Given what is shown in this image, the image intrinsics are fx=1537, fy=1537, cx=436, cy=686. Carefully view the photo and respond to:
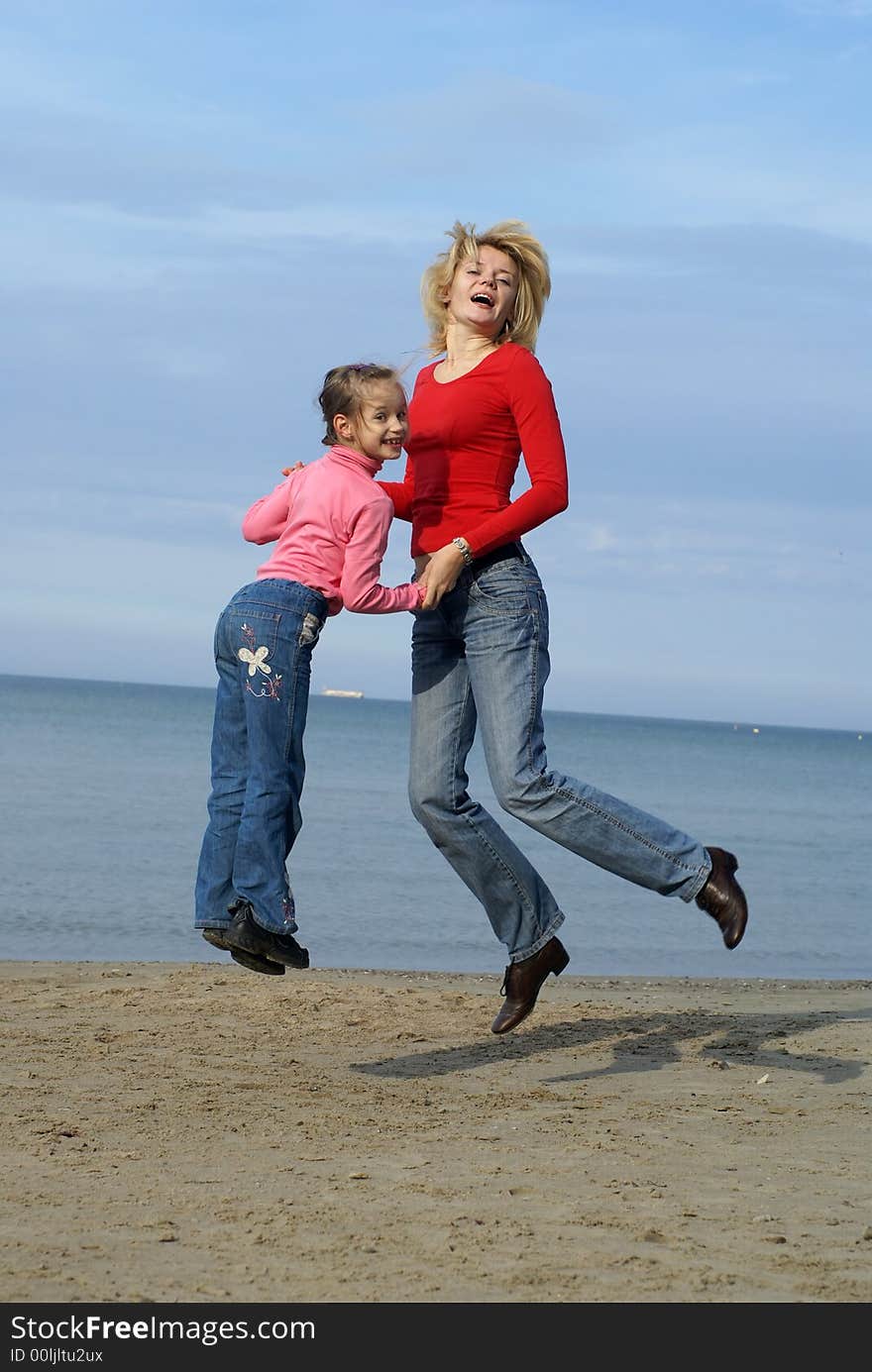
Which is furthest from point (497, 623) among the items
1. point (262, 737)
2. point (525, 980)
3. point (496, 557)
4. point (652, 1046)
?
point (652, 1046)

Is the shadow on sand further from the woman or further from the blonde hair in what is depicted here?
the blonde hair

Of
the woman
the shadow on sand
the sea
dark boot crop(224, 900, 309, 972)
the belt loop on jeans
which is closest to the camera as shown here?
dark boot crop(224, 900, 309, 972)

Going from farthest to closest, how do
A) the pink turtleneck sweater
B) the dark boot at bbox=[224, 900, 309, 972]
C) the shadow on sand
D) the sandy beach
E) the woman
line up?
the shadow on sand → the woman → the dark boot at bbox=[224, 900, 309, 972] → the pink turtleneck sweater → the sandy beach

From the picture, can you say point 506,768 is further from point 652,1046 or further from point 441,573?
point 652,1046

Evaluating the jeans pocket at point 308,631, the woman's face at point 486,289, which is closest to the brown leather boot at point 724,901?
the jeans pocket at point 308,631

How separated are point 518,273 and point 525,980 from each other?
2365mm

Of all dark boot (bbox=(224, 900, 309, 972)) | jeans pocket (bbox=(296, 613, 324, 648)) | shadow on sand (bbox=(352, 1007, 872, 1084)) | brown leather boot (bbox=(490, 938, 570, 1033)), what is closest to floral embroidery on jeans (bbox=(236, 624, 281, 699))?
jeans pocket (bbox=(296, 613, 324, 648))

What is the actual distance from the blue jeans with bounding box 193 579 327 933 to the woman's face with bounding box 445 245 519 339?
1.13 meters

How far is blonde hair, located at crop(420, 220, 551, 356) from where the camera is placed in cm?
511

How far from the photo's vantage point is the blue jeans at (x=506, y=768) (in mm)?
4816

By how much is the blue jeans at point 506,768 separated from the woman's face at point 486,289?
809mm

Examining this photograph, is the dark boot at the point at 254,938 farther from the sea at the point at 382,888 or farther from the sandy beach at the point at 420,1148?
the sea at the point at 382,888

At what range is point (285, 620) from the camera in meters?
4.68

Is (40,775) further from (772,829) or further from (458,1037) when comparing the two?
(458,1037)
